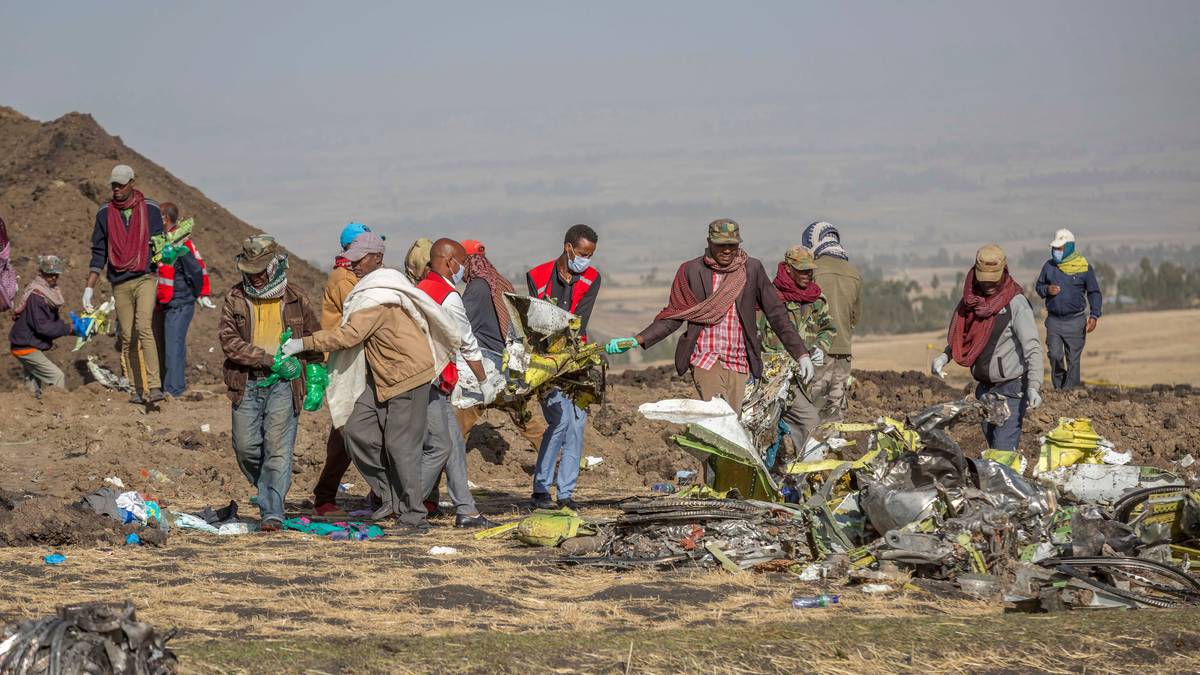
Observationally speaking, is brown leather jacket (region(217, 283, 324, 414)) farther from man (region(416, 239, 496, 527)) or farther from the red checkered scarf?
the red checkered scarf

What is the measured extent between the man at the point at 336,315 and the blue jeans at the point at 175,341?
508 centimetres

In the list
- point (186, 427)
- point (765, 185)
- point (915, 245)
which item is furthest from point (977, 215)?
point (186, 427)

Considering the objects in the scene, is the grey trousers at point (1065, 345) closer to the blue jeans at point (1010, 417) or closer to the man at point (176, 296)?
the blue jeans at point (1010, 417)

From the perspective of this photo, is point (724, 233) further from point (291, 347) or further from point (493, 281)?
point (291, 347)

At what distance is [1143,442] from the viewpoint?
14.7 meters

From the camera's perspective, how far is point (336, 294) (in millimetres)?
10742

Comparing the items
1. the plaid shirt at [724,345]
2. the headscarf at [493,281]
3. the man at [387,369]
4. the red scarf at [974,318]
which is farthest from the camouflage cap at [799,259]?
the man at [387,369]

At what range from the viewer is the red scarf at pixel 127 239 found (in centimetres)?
1520

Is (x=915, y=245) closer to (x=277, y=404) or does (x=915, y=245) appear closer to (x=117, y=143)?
(x=117, y=143)

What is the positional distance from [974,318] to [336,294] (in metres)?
4.41

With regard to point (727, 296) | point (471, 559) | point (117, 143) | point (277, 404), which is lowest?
point (471, 559)

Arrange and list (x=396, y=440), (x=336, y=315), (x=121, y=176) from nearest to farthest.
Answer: (x=396, y=440)
(x=336, y=315)
(x=121, y=176)

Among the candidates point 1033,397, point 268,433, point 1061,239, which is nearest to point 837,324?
point 1033,397

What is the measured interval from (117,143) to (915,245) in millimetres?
109444
